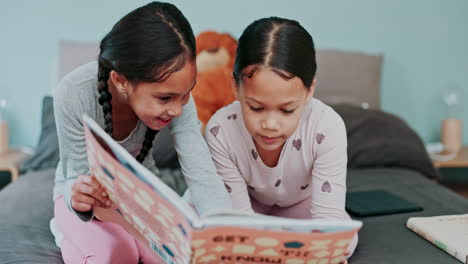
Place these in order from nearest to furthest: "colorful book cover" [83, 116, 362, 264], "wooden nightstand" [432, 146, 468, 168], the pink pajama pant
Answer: "colorful book cover" [83, 116, 362, 264] → the pink pajama pant → "wooden nightstand" [432, 146, 468, 168]

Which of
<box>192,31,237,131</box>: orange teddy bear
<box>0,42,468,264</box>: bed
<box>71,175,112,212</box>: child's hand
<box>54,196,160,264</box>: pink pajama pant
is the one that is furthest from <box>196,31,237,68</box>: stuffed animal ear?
<box>71,175,112,212</box>: child's hand

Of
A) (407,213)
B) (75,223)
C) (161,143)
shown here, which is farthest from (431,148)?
(75,223)

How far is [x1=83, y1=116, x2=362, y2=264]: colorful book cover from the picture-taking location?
2.51 ft

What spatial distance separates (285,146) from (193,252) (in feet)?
1.70

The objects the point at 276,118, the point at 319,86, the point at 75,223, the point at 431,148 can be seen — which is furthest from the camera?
the point at 431,148

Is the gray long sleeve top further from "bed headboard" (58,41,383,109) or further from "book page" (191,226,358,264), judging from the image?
"bed headboard" (58,41,383,109)

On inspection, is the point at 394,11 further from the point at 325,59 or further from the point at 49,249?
the point at 49,249

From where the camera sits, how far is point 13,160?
217 centimetres

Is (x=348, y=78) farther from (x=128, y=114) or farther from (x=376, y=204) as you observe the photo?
(x=128, y=114)

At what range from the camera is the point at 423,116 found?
2719 millimetres

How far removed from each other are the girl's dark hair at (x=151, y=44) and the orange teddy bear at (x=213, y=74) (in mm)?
961

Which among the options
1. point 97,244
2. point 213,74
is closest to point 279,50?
point 97,244

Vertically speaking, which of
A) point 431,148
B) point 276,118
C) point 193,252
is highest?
point 276,118

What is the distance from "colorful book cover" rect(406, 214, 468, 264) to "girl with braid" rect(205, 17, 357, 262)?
22 centimetres
